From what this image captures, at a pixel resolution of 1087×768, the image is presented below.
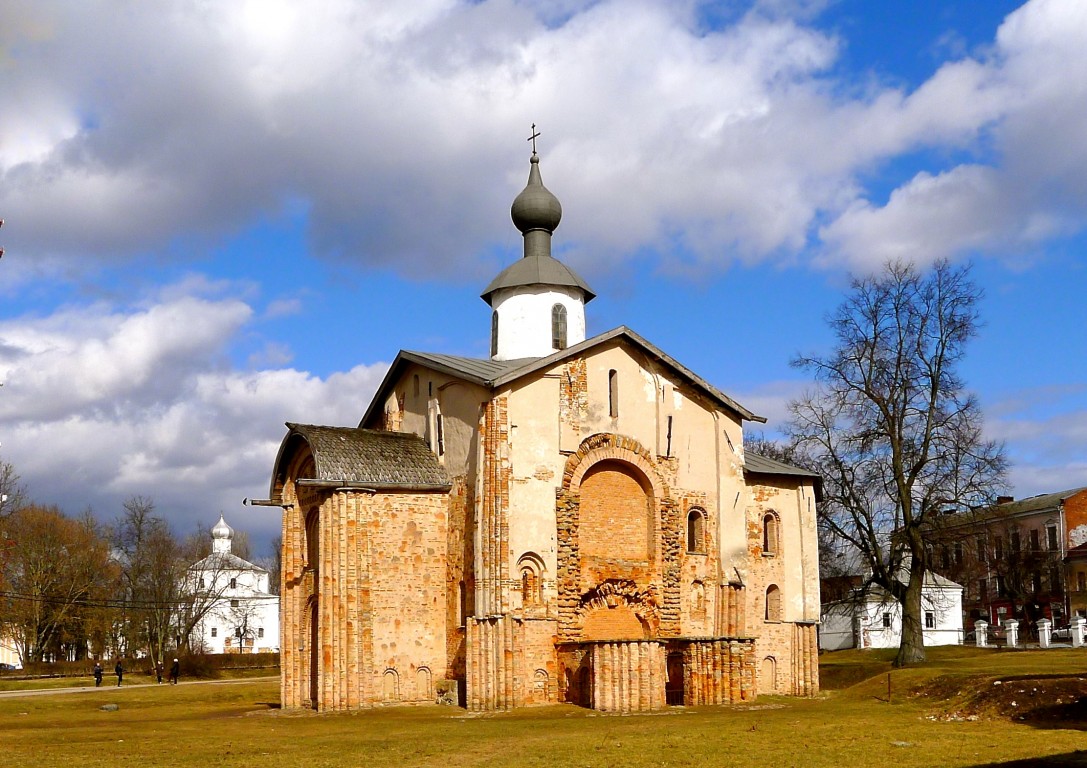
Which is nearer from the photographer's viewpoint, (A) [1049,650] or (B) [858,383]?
(B) [858,383]

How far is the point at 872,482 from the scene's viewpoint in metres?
32.4

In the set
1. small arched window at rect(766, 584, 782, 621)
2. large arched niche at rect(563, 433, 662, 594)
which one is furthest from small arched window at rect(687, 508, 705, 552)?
small arched window at rect(766, 584, 782, 621)

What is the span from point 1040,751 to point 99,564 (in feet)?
170

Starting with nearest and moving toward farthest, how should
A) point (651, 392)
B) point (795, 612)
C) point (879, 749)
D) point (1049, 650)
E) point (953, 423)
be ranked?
point (879, 749) → point (651, 392) → point (795, 612) → point (953, 423) → point (1049, 650)

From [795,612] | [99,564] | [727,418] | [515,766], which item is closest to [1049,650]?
[795,612]

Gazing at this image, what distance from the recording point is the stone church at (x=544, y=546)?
24406 mm

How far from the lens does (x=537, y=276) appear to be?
3052 centimetres

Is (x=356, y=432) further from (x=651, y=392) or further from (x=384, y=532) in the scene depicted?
(x=651, y=392)

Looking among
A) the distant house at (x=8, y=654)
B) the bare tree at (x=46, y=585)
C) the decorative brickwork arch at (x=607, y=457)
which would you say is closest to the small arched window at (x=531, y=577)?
the decorative brickwork arch at (x=607, y=457)

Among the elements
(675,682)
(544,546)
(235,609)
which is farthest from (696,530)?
(235,609)

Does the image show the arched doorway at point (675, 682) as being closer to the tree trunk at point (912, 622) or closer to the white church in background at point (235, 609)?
the tree trunk at point (912, 622)

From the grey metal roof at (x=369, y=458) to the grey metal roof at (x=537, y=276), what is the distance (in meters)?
5.61

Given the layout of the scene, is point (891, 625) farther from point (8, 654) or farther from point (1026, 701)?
point (8, 654)

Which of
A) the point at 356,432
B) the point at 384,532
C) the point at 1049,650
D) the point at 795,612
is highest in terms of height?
the point at 356,432
